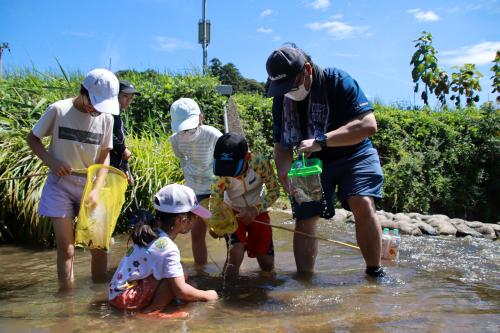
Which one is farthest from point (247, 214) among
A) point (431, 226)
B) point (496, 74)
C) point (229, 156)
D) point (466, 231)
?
point (496, 74)

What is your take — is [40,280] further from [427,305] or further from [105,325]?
[427,305]

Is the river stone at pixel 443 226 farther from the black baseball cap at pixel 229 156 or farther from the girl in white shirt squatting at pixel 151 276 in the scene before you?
the girl in white shirt squatting at pixel 151 276

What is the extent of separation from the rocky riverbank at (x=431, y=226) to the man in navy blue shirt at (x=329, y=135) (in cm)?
366

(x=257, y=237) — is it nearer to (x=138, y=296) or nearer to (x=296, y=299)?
(x=296, y=299)

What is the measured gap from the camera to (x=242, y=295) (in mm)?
3324

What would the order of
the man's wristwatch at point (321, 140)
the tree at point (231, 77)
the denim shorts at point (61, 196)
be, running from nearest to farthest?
1. the man's wristwatch at point (321, 140)
2. the denim shorts at point (61, 196)
3. the tree at point (231, 77)

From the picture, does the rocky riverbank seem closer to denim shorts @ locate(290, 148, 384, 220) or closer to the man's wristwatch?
denim shorts @ locate(290, 148, 384, 220)

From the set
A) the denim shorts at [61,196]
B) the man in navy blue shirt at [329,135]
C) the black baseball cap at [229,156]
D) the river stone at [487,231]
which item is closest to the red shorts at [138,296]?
the denim shorts at [61,196]

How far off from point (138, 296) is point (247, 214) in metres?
1.16

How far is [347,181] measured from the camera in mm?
3561

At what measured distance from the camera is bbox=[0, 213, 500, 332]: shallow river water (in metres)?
2.59

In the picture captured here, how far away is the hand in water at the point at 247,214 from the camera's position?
3762mm

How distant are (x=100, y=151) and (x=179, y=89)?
5133 millimetres

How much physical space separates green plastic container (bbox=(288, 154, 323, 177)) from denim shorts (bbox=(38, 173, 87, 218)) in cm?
152
